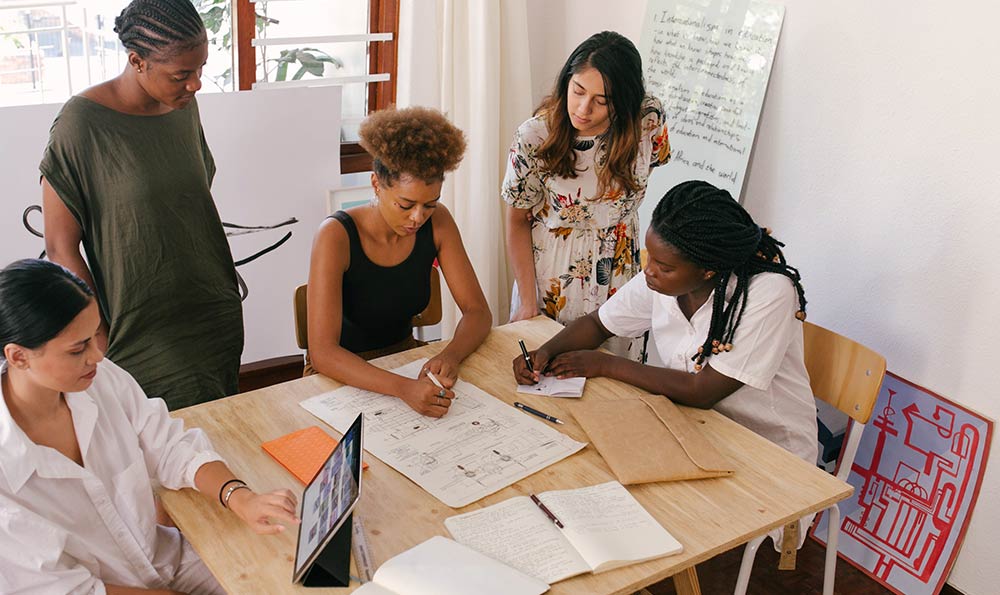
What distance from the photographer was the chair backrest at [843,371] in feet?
6.77

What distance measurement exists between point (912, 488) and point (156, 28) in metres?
2.27

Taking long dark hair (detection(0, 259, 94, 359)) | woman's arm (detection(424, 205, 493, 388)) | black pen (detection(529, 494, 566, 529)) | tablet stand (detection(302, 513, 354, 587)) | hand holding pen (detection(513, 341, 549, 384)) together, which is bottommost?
tablet stand (detection(302, 513, 354, 587))

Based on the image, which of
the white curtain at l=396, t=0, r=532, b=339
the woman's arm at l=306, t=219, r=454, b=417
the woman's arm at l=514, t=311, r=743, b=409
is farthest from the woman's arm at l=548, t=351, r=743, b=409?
the white curtain at l=396, t=0, r=532, b=339

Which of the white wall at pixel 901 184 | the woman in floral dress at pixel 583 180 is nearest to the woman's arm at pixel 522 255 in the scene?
the woman in floral dress at pixel 583 180

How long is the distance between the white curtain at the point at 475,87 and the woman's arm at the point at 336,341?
1.39 meters

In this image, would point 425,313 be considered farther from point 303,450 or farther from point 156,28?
point 156,28

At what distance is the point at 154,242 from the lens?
205 centimetres

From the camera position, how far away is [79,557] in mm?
1447

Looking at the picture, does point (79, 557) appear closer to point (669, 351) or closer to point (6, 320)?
point (6, 320)

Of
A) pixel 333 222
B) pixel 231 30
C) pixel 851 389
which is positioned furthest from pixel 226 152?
pixel 851 389

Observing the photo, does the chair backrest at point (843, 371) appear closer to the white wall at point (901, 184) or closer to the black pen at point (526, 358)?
the white wall at point (901, 184)

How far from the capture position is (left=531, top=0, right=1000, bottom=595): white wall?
2262 millimetres

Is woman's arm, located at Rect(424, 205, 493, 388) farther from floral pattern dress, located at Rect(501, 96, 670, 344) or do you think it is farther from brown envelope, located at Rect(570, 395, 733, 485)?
brown envelope, located at Rect(570, 395, 733, 485)

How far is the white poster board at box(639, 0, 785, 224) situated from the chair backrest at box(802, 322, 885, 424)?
86cm
